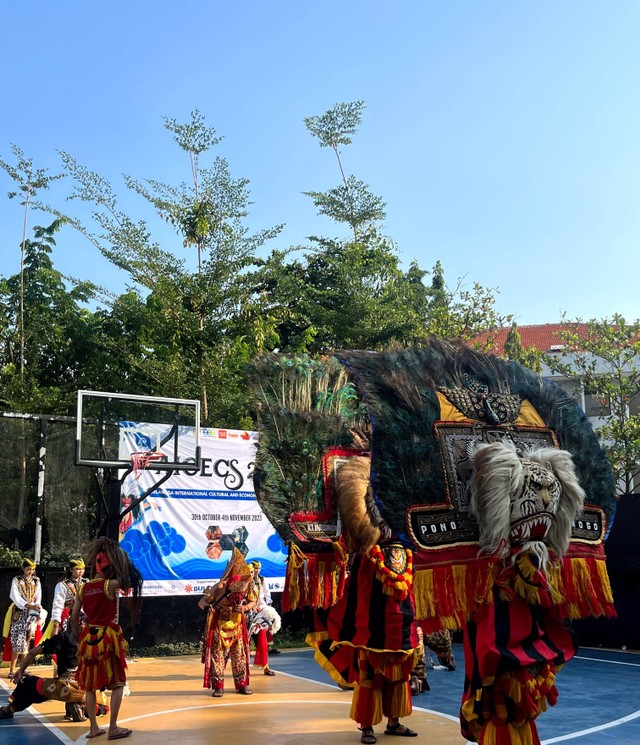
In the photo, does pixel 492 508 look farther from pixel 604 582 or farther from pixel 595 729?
pixel 595 729

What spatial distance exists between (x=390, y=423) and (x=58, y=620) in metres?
5.19

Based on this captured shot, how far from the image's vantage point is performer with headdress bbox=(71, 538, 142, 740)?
6000 mm

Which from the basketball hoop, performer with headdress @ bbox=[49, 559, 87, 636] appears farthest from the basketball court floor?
the basketball hoop

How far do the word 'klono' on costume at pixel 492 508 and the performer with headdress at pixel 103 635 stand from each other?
290 cm

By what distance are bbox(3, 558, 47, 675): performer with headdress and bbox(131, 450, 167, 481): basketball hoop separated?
192 cm

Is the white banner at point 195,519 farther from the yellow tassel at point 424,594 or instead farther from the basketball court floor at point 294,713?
the yellow tassel at point 424,594

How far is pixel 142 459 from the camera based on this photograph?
11008mm


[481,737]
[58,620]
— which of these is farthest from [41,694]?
[481,737]

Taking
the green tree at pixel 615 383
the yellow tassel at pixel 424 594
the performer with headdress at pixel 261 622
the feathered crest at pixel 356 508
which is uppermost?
the green tree at pixel 615 383

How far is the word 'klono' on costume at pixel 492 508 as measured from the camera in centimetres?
391

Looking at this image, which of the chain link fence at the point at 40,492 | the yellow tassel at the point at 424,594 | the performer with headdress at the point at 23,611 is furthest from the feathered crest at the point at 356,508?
the chain link fence at the point at 40,492

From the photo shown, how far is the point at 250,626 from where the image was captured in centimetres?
1027

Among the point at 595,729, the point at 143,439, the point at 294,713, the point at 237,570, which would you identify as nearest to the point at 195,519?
the point at 143,439

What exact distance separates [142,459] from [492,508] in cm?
785
